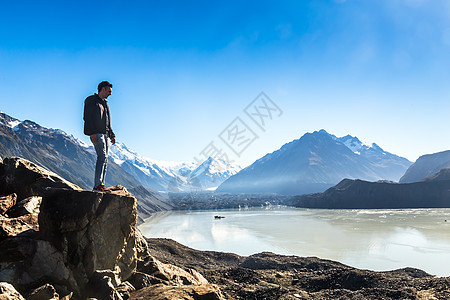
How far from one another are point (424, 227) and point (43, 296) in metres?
60.0

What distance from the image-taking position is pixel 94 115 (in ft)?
20.5

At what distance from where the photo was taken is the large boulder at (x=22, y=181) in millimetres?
7410

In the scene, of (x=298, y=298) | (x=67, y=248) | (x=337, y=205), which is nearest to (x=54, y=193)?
(x=67, y=248)

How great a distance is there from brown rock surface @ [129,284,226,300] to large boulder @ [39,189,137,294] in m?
0.90

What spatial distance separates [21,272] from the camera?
4797mm

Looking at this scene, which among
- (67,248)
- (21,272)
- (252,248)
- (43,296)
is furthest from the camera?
(252,248)

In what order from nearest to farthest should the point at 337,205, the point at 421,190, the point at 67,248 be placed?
the point at 67,248, the point at 421,190, the point at 337,205

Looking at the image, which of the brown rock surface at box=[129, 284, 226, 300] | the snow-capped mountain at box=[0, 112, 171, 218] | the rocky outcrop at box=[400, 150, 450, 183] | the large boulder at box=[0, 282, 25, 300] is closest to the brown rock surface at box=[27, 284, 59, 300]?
the large boulder at box=[0, 282, 25, 300]

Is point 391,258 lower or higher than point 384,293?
lower

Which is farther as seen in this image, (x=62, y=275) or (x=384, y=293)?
(x=384, y=293)

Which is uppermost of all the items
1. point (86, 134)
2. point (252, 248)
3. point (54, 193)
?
point (86, 134)

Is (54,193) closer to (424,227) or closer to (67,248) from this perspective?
(67,248)

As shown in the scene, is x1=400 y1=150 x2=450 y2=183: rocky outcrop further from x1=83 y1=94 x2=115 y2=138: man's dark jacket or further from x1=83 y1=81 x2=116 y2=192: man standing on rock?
x1=83 y1=94 x2=115 y2=138: man's dark jacket

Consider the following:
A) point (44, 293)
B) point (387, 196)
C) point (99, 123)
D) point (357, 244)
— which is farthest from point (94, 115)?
point (387, 196)
